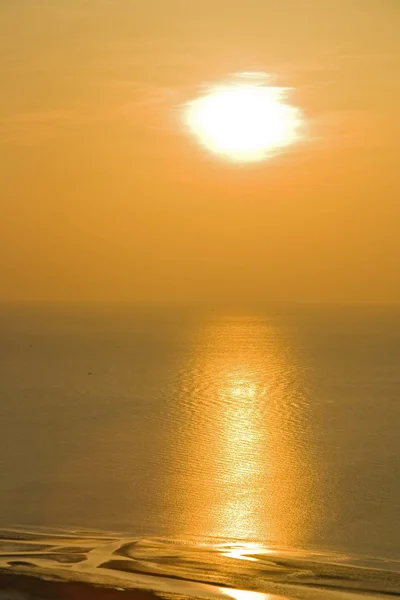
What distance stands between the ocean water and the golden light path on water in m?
0.10

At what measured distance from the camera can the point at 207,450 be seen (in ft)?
145

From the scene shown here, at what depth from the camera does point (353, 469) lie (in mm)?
40656

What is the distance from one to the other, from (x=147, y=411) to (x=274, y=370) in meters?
35.8

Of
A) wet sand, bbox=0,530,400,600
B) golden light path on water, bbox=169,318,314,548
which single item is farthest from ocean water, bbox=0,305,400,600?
wet sand, bbox=0,530,400,600

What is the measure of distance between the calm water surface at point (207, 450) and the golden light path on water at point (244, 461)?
0.08 meters

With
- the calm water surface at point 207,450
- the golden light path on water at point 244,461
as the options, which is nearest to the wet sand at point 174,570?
the golden light path on water at point 244,461

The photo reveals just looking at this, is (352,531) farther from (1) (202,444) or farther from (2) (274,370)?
(2) (274,370)

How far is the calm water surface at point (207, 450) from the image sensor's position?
1206 inches

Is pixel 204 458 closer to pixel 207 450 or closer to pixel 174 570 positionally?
pixel 207 450

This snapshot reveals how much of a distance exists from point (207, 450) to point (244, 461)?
3.07 meters

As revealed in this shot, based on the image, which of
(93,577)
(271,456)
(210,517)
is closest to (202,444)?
(271,456)

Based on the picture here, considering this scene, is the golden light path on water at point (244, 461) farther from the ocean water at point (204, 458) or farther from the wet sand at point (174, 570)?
the wet sand at point (174, 570)

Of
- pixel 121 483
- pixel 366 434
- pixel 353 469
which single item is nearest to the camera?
pixel 121 483

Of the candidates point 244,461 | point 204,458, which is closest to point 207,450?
point 204,458
